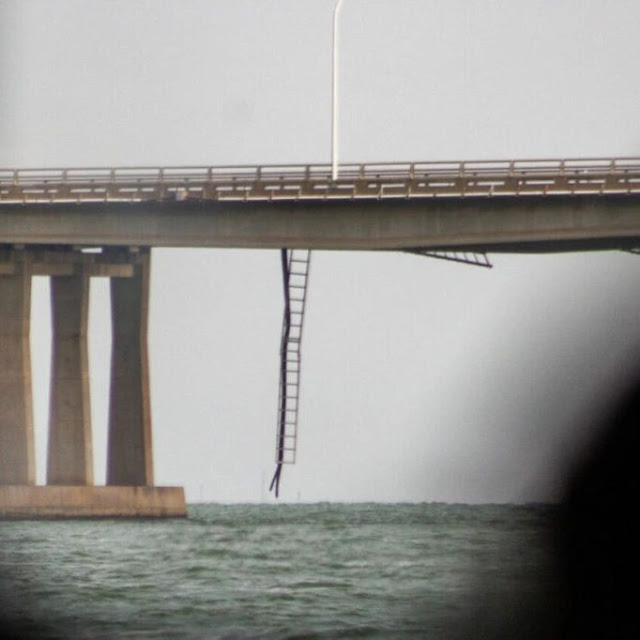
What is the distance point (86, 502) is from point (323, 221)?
16468mm

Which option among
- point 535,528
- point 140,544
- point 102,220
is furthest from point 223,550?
point 535,528

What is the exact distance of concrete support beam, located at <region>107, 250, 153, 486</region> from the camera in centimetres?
6756

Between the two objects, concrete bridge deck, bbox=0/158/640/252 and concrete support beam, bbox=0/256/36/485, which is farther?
concrete support beam, bbox=0/256/36/485

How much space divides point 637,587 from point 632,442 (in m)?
0.26

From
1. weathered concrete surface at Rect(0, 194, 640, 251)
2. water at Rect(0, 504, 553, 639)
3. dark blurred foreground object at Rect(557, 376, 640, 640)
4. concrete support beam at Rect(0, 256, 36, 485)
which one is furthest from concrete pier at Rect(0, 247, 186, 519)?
dark blurred foreground object at Rect(557, 376, 640, 640)

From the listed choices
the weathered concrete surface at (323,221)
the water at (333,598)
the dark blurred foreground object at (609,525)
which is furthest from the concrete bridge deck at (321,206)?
the dark blurred foreground object at (609,525)

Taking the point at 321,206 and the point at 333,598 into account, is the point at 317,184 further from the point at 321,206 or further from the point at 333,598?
the point at 333,598

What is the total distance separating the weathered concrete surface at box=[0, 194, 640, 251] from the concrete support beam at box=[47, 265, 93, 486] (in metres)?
5.39

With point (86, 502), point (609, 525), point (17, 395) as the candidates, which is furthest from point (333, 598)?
point (17, 395)

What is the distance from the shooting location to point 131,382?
6756 cm

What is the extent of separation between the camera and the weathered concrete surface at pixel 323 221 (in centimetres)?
5134

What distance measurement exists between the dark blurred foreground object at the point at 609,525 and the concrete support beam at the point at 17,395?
206 ft

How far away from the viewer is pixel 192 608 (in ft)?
26.2

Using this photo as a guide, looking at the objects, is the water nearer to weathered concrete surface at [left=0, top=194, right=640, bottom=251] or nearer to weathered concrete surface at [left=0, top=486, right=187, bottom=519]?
weathered concrete surface at [left=0, top=194, right=640, bottom=251]
